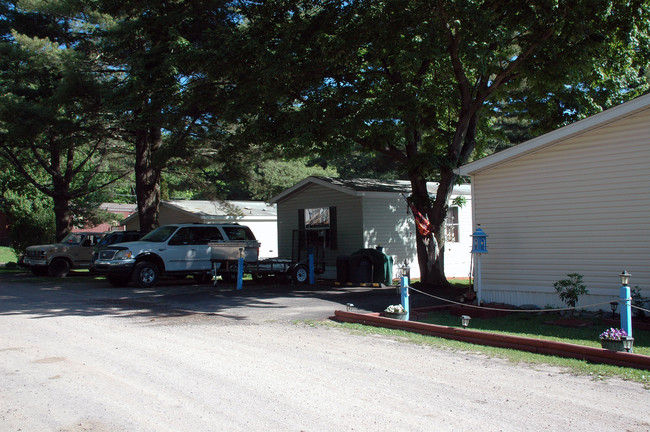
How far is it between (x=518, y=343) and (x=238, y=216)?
19.8m

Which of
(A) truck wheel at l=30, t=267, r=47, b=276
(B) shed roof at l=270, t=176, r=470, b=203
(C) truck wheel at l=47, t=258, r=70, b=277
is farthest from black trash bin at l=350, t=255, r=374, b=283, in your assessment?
(A) truck wheel at l=30, t=267, r=47, b=276

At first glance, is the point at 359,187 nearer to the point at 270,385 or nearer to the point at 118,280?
the point at 118,280

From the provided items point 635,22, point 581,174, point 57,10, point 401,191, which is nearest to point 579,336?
point 581,174

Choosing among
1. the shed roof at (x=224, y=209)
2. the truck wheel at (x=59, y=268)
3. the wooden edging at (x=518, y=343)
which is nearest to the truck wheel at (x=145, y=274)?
the truck wheel at (x=59, y=268)

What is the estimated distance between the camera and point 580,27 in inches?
528

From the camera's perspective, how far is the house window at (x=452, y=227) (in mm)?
22078

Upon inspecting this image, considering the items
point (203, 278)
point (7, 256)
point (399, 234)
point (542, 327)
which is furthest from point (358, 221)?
point (7, 256)

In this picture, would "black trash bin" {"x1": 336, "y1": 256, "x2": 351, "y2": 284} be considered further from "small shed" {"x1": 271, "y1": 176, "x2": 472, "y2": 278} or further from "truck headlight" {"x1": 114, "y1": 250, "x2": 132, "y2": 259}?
"truck headlight" {"x1": 114, "y1": 250, "x2": 132, "y2": 259}

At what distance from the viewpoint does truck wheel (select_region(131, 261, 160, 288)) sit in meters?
17.6

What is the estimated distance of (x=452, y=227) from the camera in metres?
22.2

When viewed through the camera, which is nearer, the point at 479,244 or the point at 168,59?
Result: the point at 479,244

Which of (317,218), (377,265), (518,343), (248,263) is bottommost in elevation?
(518,343)

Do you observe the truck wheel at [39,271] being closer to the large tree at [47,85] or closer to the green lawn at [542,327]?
the large tree at [47,85]

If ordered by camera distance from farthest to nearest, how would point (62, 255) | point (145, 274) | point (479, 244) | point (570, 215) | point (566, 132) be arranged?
point (62, 255) → point (145, 274) → point (479, 244) → point (570, 215) → point (566, 132)
